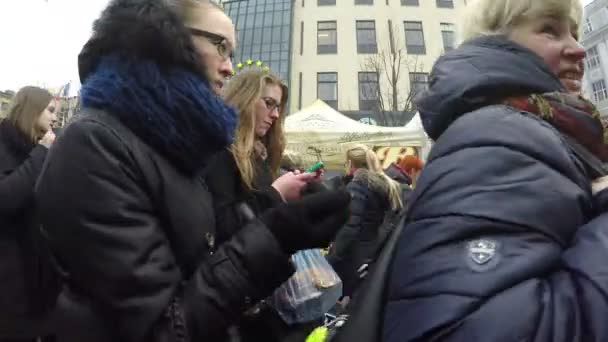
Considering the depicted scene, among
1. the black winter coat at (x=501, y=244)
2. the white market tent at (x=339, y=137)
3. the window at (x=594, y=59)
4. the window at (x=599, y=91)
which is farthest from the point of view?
the window at (x=594, y=59)

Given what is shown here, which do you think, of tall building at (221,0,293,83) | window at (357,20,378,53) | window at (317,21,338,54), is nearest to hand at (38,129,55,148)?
tall building at (221,0,293,83)

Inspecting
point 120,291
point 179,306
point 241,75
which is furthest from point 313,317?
point 241,75

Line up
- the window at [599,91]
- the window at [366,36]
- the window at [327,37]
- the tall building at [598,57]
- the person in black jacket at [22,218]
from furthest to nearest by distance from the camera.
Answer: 1. the tall building at [598,57]
2. the window at [599,91]
3. the window at [327,37]
4. the window at [366,36]
5. the person in black jacket at [22,218]

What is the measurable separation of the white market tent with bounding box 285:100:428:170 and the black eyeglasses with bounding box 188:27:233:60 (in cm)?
619

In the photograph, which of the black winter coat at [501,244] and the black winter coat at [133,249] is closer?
the black winter coat at [501,244]

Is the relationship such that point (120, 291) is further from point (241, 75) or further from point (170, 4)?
point (241, 75)

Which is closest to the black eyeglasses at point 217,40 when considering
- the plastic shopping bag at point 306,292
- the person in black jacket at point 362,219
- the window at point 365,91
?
the plastic shopping bag at point 306,292

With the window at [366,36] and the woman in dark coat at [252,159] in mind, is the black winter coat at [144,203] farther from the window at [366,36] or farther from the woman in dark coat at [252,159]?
the window at [366,36]

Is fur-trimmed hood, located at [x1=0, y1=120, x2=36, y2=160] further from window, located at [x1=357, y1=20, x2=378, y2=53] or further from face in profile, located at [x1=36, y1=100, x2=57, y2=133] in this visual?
window, located at [x1=357, y1=20, x2=378, y2=53]

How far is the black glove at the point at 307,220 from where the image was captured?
3.57 ft

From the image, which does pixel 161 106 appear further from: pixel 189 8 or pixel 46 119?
pixel 46 119

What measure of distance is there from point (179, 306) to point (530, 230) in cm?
76

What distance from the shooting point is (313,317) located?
149 centimetres

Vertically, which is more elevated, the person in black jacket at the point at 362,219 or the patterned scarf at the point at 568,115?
the patterned scarf at the point at 568,115
